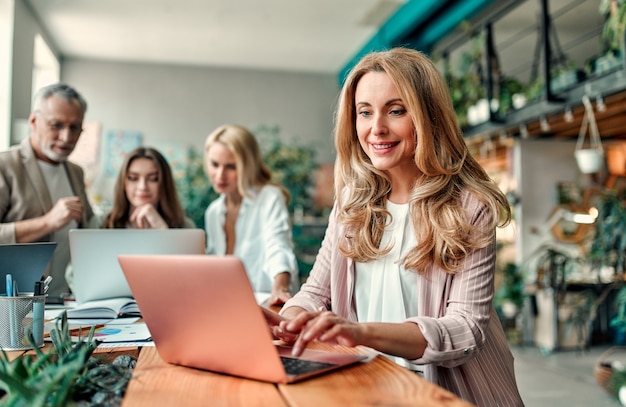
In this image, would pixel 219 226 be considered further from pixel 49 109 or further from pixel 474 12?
pixel 474 12

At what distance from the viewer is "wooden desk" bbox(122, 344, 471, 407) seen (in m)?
0.90

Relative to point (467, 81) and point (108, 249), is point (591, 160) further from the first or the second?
point (108, 249)

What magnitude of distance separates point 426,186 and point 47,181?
6.90 ft

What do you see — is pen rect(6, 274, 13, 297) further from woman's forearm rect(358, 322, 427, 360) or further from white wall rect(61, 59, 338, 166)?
white wall rect(61, 59, 338, 166)

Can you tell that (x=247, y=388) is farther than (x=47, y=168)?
No

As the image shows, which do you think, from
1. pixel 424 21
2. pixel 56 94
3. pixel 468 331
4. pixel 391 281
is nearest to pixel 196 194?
pixel 424 21

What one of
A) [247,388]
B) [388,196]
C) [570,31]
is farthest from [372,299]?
[570,31]

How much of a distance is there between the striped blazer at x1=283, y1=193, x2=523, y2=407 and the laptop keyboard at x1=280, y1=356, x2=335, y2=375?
0.29 metres

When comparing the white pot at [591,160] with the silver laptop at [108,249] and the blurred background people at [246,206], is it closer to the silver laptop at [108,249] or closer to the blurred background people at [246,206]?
the blurred background people at [246,206]

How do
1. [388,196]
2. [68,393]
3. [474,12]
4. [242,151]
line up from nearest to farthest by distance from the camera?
1. [68,393]
2. [388,196]
3. [242,151]
4. [474,12]

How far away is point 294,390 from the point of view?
3.17ft

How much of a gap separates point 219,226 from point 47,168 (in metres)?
0.91

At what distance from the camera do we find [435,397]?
918 millimetres

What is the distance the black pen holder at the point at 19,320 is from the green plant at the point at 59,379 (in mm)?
139
